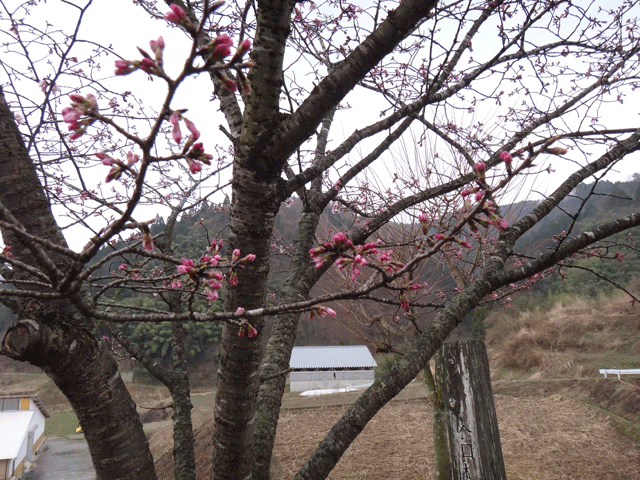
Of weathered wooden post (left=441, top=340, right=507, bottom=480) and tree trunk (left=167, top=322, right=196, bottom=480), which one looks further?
tree trunk (left=167, top=322, right=196, bottom=480)

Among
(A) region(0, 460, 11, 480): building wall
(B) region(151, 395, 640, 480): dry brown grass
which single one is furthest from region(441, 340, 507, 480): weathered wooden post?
(A) region(0, 460, 11, 480): building wall

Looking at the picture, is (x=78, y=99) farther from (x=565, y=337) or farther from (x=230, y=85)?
(x=565, y=337)

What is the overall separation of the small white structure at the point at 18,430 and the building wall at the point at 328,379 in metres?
9.15

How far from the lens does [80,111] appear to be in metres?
0.60

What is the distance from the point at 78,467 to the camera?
41.4 ft

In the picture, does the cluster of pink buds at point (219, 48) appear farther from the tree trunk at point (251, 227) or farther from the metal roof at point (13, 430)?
the metal roof at point (13, 430)

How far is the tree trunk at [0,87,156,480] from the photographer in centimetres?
132

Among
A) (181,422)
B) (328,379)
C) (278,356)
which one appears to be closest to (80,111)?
(278,356)

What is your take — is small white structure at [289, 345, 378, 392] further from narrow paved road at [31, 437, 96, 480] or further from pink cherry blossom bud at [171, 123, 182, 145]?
pink cherry blossom bud at [171, 123, 182, 145]

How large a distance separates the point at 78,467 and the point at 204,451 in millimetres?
9302

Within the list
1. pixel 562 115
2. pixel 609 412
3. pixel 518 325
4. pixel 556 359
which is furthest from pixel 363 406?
pixel 518 325

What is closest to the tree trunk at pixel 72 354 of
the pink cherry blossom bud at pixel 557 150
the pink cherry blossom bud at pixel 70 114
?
the pink cherry blossom bud at pixel 70 114

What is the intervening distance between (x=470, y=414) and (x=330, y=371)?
14.7 meters

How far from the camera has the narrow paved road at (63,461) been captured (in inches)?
471
